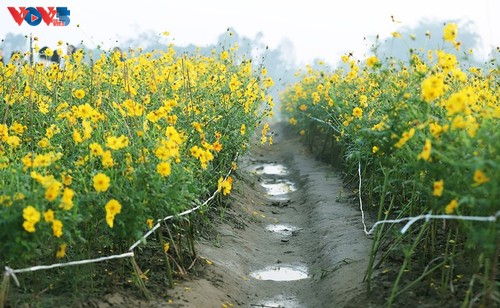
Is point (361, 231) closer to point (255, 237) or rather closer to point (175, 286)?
point (255, 237)

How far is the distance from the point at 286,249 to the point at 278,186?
422 centimetres

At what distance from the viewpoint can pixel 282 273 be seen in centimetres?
688

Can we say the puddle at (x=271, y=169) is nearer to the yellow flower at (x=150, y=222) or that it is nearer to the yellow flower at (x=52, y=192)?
the yellow flower at (x=150, y=222)

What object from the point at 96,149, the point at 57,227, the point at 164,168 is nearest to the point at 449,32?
the point at 164,168

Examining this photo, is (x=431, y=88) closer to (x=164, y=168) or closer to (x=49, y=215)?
(x=164, y=168)

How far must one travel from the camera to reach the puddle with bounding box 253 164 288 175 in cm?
1337

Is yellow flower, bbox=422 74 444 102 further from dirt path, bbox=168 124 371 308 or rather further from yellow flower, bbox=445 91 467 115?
dirt path, bbox=168 124 371 308

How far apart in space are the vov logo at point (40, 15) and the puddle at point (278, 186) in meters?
4.16

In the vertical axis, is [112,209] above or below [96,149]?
below

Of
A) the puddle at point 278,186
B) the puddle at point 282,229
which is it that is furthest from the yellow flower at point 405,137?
the puddle at point 278,186

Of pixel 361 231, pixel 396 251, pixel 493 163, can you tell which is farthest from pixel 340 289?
pixel 493 163

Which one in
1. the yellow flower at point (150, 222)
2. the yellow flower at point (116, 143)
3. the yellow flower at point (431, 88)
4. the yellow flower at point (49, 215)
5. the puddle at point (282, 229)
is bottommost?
the puddle at point (282, 229)

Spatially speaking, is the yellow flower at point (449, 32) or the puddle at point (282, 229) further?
the puddle at point (282, 229)

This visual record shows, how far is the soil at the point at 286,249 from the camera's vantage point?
18.6 feet
